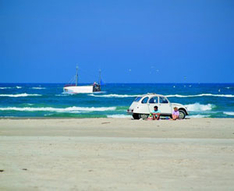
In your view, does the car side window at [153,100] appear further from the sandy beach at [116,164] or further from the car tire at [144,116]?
the sandy beach at [116,164]

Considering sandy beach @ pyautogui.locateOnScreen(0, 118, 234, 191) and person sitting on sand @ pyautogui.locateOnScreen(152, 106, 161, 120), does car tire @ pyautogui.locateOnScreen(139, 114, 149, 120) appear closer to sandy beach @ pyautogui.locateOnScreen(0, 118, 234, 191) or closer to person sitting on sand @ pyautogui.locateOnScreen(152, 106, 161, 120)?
person sitting on sand @ pyautogui.locateOnScreen(152, 106, 161, 120)

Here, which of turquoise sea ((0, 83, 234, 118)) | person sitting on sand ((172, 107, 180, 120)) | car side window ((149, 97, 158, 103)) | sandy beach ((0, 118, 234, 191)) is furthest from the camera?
turquoise sea ((0, 83, 234, 118))

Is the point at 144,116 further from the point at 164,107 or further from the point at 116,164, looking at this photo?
the point at 116,164

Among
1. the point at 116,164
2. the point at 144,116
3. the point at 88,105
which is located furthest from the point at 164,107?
the point at 88,105

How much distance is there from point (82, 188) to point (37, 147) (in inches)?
191

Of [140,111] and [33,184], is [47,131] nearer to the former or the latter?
[140,111]

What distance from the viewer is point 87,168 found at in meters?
8.81

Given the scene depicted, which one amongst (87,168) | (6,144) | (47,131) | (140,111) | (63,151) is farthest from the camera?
(140,111)

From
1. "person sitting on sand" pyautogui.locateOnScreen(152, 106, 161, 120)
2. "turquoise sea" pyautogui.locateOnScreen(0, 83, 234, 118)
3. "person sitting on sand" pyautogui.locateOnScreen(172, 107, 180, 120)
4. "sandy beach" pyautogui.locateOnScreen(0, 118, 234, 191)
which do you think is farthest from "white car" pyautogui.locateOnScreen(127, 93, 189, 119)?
"turquoise sea" pyautogui.locateOnScreen(0, 83, 234, 118)

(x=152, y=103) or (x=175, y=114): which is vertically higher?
(x=152, y=103)

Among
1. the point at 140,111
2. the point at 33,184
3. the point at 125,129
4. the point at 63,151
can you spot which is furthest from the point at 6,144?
the point at 140,111

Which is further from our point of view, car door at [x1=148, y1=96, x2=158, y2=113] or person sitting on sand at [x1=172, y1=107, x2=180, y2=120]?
car door at [x1=148, y1=96, x2=158, y2=113]

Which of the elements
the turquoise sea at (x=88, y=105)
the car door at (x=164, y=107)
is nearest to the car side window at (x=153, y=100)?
the car door at (x=164, y=107)

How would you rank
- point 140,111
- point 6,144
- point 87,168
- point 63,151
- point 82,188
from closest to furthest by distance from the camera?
point 82,188 < point 87,168 < point 63,151 < point 6,144 < point 140,111
